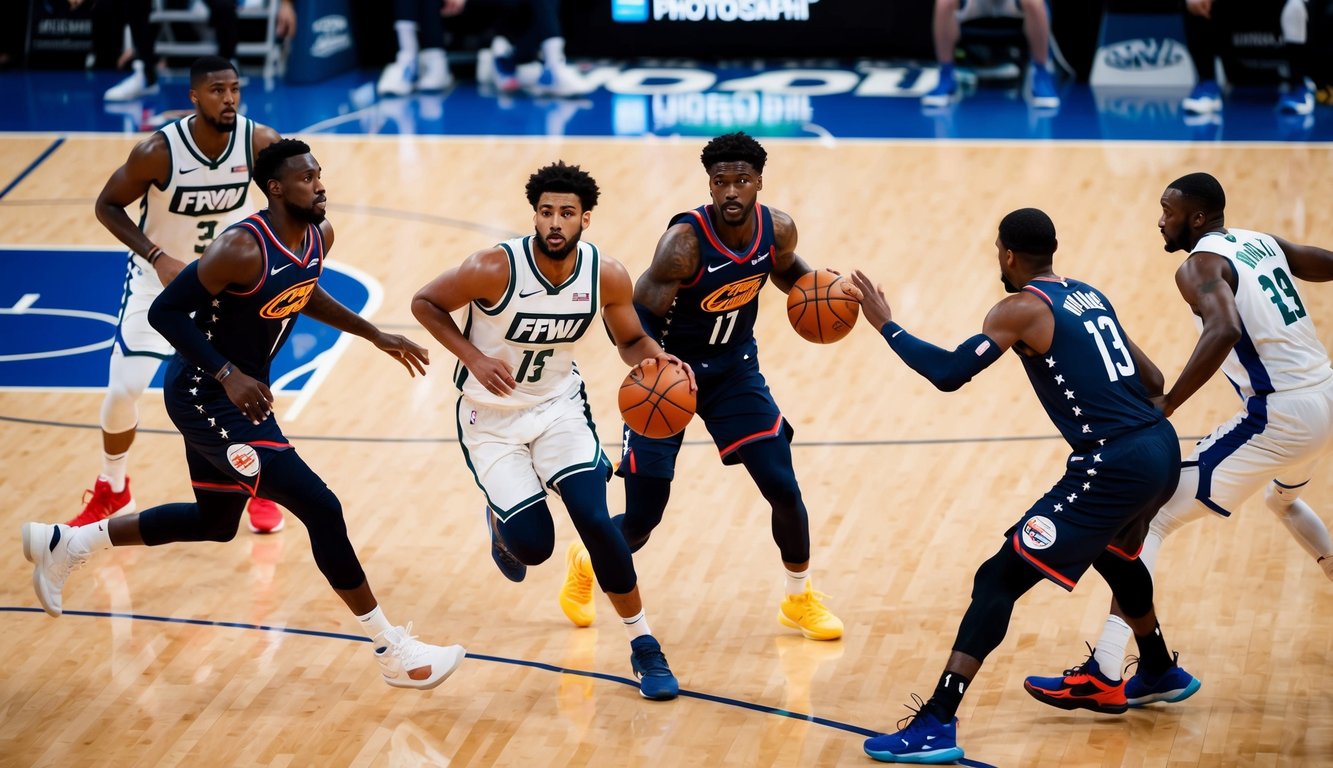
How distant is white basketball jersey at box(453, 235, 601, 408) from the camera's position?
5676 millimetres

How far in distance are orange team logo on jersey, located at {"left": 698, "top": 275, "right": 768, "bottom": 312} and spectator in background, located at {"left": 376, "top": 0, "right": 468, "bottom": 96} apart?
1031 cm

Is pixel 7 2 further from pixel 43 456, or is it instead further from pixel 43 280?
pixel 43 456

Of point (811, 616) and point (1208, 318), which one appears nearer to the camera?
point (1208, 318)

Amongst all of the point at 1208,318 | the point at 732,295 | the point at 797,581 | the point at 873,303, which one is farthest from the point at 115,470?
the point at 1208,318

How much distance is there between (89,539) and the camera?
6.19 metres

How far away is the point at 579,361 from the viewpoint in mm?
9250

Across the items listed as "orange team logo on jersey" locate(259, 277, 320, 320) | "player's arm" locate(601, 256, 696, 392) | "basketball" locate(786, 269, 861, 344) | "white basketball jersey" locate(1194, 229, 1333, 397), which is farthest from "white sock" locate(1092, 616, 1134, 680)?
"orange team logo on jersey" locate(259, 277, 320, 320)

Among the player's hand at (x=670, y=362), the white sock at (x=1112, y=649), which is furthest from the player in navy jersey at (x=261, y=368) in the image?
the white sock at (x=1112, y=649)

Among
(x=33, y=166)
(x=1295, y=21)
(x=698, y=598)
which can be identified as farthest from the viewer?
(x=1295, y=21)

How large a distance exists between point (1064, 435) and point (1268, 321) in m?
0.95

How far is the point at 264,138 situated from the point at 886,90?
924 centimetres

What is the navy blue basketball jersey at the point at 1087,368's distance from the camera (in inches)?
205

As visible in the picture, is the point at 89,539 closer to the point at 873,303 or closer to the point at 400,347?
the point at 400,347

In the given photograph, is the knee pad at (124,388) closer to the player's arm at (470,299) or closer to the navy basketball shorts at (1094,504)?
the player's arm at (470,299)
